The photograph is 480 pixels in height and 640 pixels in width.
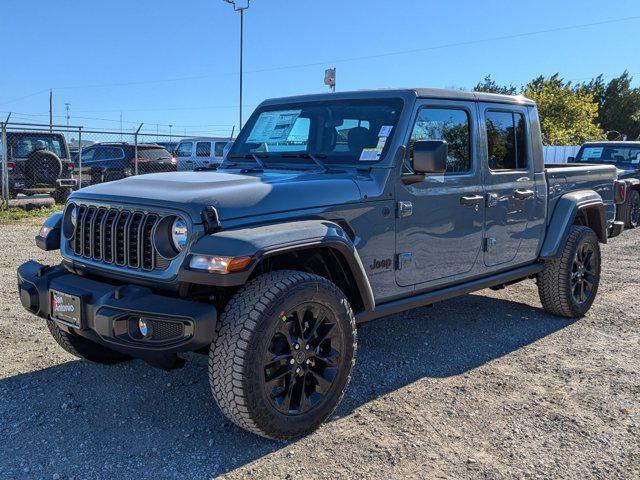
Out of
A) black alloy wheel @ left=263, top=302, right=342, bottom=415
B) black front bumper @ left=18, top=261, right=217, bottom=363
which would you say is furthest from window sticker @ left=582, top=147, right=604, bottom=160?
black front bumper @ left=18, top=261, right=217, bottom=363

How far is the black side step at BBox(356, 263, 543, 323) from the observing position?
12.3 ft

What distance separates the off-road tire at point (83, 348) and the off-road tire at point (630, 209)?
10.8 m

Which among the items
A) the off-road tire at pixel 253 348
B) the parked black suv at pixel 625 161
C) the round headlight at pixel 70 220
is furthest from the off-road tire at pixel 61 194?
the off-road tire at pixel 253 348

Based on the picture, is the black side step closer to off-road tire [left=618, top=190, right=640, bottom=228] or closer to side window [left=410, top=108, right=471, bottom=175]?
side window [left=410, top=108, right=471, bottom=175]

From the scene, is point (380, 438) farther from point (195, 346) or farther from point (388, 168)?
point (388, 168)

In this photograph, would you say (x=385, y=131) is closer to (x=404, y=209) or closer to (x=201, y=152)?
(x=404, y=209)

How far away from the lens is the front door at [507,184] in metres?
4.54

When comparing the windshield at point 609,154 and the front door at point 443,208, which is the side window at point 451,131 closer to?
the front door at point 443,208

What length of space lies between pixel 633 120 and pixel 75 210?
55628 millimetres

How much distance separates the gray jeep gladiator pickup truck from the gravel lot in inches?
11.0

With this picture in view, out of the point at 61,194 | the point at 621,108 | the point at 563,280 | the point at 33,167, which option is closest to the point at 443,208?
the point at 563,280

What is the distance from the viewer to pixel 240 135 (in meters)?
4.67

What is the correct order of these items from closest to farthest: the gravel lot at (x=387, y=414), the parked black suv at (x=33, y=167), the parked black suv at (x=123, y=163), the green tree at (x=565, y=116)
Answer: the gravel lot at (x=387, y=414) < the parked black suv at (x=33, y=167) < the parked black suv at (x=123, y=163) < the green tree at (x=565, y=116)

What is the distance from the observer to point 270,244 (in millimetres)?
2938
